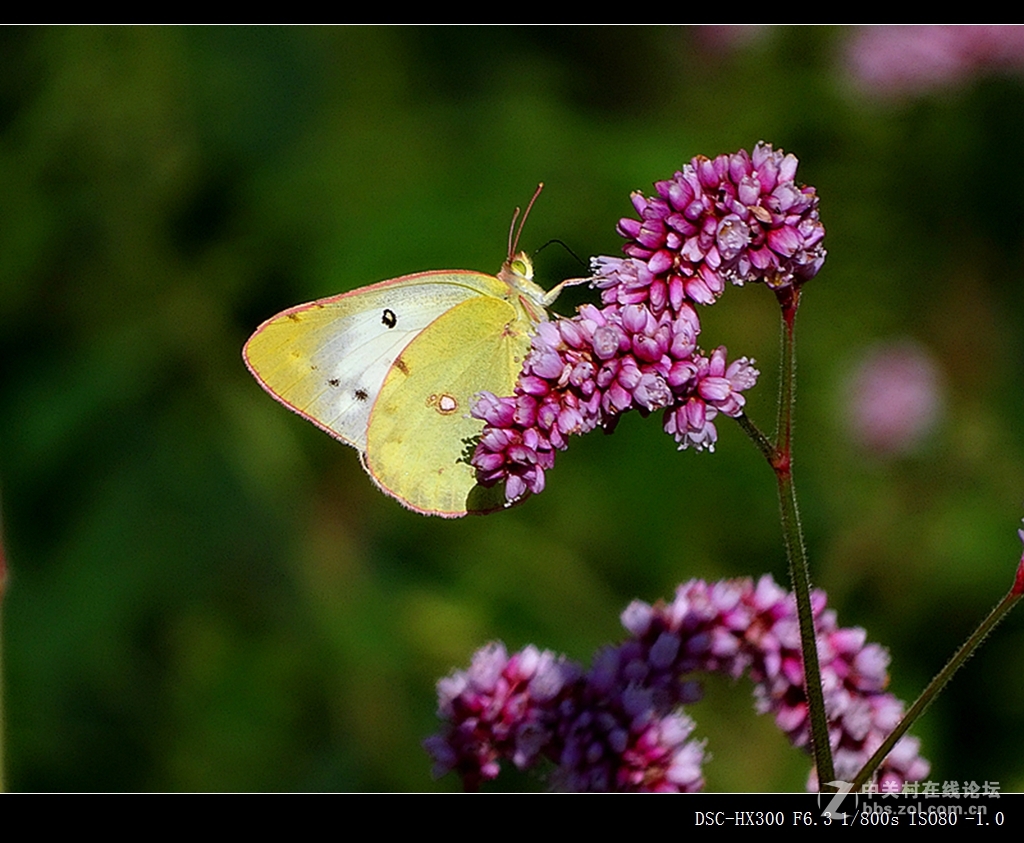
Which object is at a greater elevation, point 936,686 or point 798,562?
point 798,562

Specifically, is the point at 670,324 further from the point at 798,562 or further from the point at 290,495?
the point at 290,495

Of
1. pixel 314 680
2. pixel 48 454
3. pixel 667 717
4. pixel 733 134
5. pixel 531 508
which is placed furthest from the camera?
pixel 733 134

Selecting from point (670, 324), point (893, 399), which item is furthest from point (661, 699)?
point (893, 399)

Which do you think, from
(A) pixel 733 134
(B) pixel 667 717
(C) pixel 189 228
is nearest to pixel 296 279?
(C) pixel 189 228

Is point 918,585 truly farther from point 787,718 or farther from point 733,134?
point 787,718

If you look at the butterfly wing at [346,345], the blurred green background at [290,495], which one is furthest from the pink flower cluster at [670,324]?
the blurred green background at [290,495]
